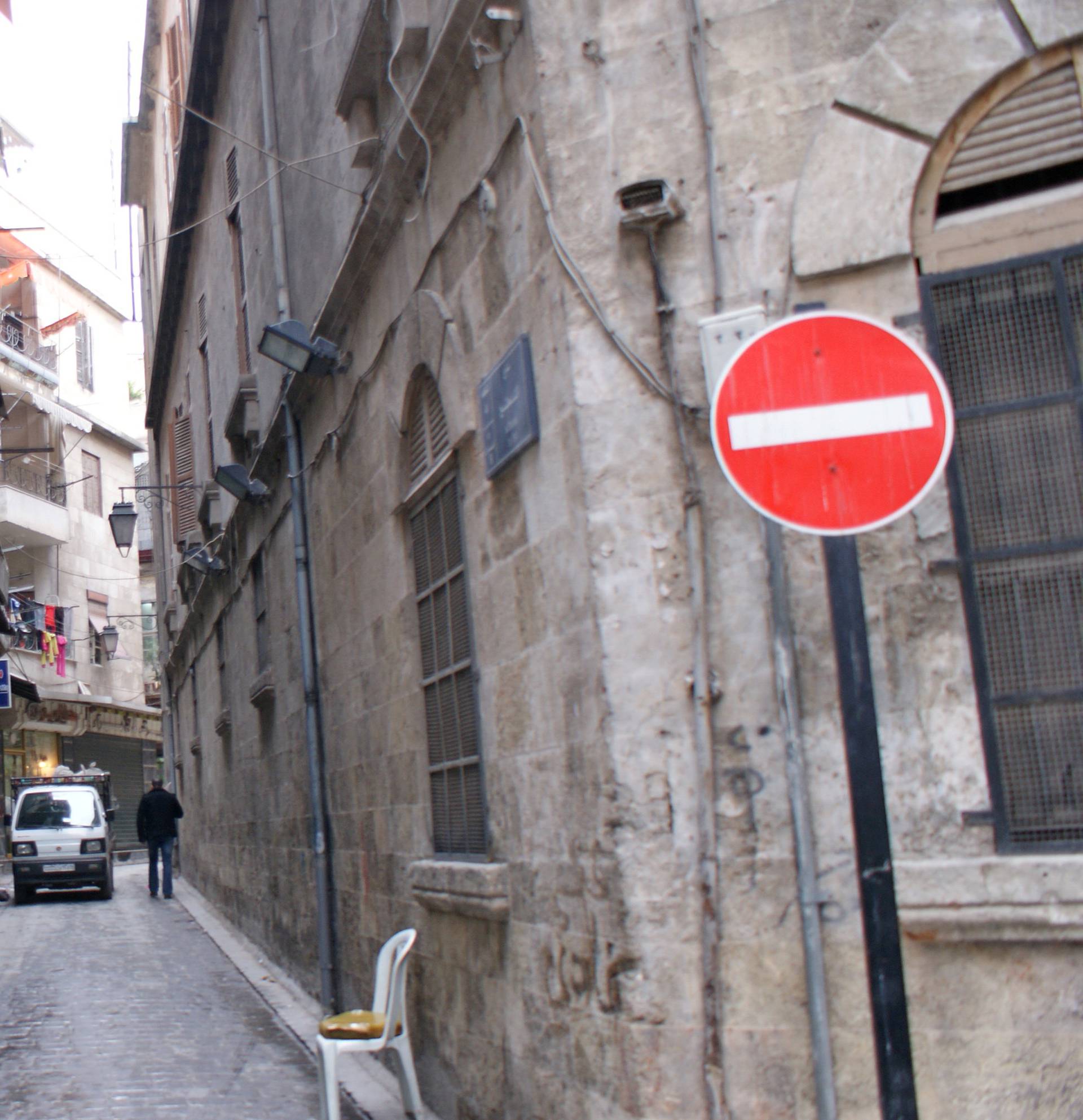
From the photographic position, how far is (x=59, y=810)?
2297 centimetres

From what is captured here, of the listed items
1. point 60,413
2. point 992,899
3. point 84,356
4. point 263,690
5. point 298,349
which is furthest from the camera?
point 84,356

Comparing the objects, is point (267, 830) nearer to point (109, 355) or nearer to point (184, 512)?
point (184, 512)

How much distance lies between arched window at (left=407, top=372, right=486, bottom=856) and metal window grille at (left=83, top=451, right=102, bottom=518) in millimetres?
33902

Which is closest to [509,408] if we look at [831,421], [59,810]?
[831,421]

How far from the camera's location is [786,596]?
415cm

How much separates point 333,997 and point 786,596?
6.34 meters

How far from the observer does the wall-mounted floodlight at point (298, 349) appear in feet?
28.6

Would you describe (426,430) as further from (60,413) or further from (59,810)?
(60,413)

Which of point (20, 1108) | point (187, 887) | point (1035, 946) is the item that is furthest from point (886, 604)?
point (187, 887)

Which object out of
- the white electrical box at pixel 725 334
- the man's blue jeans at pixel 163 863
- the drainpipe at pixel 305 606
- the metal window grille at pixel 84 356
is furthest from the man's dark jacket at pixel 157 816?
the metal window grille at pixel 84 356

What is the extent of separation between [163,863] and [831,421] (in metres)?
20.1

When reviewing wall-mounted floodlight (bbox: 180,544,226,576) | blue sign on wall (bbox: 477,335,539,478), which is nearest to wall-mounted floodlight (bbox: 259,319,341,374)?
blue sign on wall (bbox: 477,335,539,478)

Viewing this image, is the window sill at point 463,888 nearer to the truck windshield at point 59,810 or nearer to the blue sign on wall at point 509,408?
the blue sign on wall at point 509,408

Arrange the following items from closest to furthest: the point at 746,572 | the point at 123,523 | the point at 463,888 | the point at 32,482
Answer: the point at 746,572
the point at 463,888
the point at 123,523
the point at 32,482
